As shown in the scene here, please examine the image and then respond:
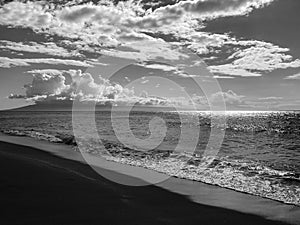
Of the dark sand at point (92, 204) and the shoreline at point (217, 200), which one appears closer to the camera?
the dark sand at point (92, 204)

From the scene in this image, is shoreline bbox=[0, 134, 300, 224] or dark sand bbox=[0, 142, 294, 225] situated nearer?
dark sand bbox=[0, 142, 294, 225]

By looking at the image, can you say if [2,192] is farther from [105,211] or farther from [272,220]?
[272,220]

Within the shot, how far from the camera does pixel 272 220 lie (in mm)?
7293

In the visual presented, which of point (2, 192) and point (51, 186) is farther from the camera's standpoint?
point (51, 186)

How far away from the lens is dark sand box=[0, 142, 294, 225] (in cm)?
652

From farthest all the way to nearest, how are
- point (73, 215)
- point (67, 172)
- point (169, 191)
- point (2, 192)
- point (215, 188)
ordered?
point (67, 172)
point (215, 188)
point (169, 191)
point (2, 192)
point (73, 215)

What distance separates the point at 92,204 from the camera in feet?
24.6

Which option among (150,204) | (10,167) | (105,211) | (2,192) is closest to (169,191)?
(150,204)

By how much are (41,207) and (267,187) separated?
8416 millimetres

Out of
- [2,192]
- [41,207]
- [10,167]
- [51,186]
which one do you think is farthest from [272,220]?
[10,167]

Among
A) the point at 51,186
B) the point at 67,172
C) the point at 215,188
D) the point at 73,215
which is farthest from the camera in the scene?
the point at 67,172

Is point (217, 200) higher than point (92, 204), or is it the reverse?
point (92, 204)

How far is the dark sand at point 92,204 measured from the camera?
21.4 feet

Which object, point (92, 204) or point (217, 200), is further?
point (217, 200)
